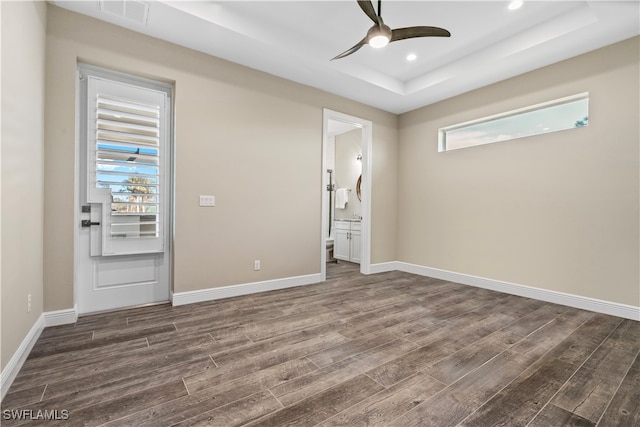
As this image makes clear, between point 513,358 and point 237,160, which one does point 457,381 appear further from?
point 237,160

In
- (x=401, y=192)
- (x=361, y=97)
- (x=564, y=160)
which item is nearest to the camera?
(x=564, y=160)

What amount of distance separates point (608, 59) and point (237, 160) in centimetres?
445

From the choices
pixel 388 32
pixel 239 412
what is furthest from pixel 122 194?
pixel 388 32

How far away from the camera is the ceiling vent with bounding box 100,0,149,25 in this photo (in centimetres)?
260

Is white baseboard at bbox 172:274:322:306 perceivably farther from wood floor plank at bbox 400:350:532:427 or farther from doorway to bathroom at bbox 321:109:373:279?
wood floor plank at bbox 400:350:532:427

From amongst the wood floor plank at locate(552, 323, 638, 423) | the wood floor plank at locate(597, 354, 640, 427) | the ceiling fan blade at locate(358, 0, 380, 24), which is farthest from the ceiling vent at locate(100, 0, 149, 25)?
the wood floor plank at locate(597, 354, 640, 427)

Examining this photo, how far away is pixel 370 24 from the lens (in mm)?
3229

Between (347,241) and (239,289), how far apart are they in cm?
317

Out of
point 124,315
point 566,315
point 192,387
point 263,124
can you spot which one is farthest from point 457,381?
point 263,124

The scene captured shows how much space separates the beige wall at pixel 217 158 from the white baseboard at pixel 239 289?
71mm

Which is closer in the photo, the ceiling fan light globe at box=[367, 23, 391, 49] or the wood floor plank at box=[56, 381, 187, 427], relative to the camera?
the wood floor plank at box=[56, 381, 187, 427]

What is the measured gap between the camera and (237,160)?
369 cm

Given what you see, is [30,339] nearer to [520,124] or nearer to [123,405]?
[123,405]

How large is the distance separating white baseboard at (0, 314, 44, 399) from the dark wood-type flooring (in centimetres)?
4
